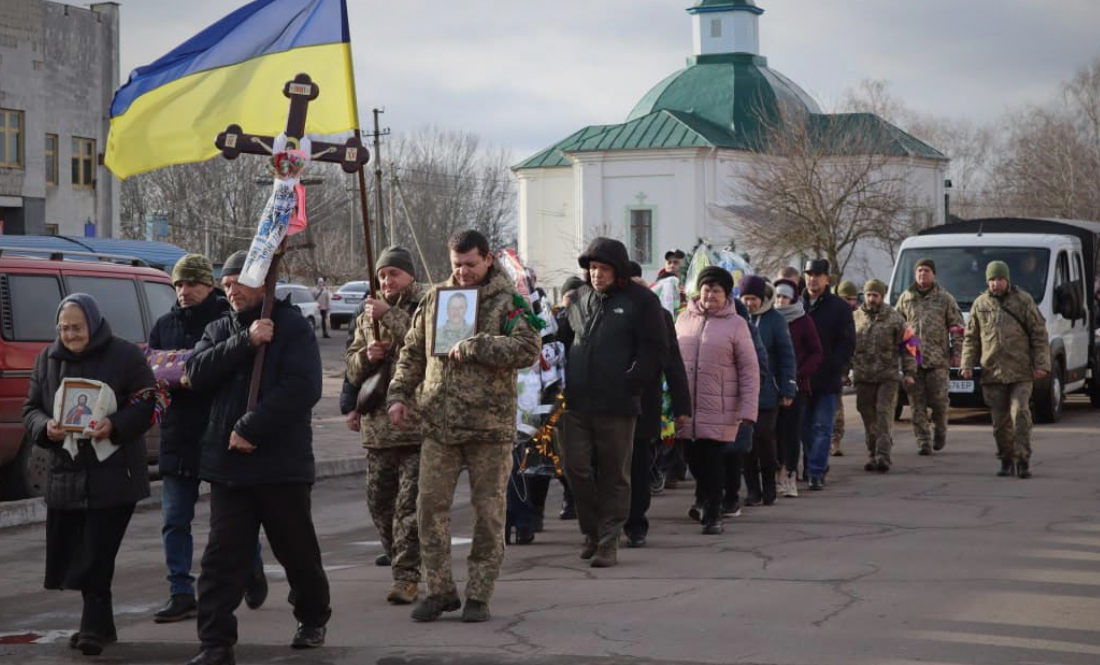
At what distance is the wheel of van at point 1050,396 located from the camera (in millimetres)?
20875

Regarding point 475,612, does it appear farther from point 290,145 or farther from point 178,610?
point 290,145

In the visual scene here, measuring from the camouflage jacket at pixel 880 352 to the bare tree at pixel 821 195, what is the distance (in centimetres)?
3567

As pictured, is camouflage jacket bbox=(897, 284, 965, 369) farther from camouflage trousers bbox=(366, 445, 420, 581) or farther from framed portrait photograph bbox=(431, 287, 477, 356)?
framed portrait photograph bbox=(431, 287, 477, 356)

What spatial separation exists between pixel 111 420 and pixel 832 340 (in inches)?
336

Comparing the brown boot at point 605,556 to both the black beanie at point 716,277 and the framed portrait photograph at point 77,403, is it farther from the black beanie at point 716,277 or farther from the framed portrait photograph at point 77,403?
the framed portrait photograph at point 77,403

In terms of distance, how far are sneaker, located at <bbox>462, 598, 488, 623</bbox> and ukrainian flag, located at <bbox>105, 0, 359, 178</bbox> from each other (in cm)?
262

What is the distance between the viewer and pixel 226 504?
23.7 ft

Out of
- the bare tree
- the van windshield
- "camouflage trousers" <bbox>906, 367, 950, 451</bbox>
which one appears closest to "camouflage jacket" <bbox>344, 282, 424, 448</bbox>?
"camouflage trousers" <bbox>906, 367, 950, 451</bbox>

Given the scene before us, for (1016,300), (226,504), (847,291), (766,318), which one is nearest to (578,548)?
(766,318)

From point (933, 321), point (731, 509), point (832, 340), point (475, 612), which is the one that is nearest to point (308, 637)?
point (475, 612)

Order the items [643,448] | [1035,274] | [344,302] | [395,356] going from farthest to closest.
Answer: [344,302]
[1035,274]
[643,448]
[395,356]

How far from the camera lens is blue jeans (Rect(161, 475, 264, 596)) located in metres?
8.36

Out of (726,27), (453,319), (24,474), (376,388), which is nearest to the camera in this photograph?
(453,319)

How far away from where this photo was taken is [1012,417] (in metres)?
14.6
